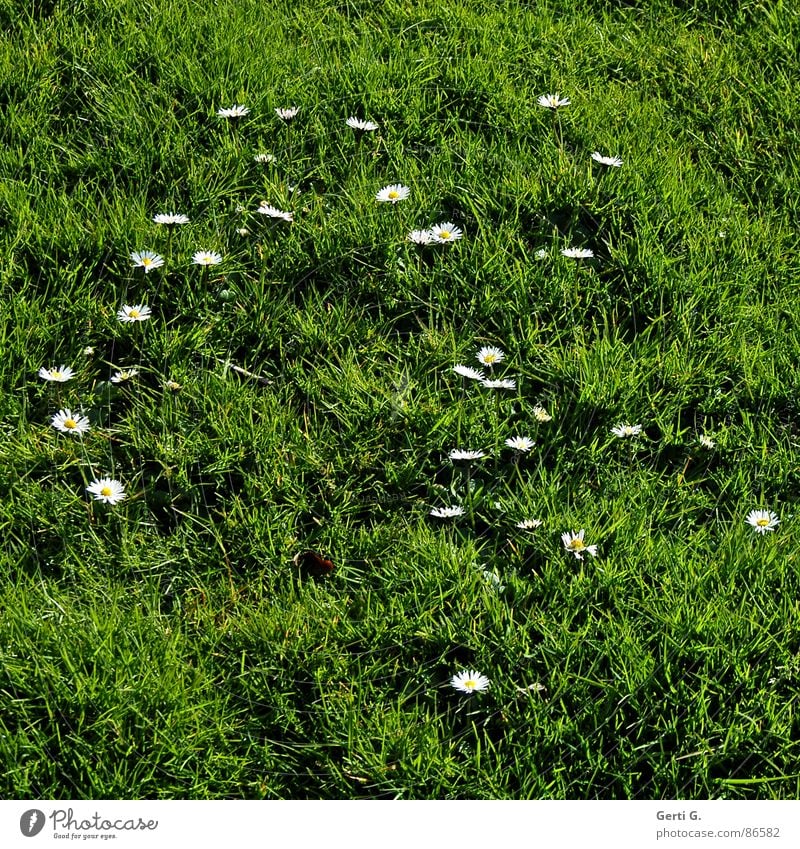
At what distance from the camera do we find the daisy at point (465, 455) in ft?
8.59

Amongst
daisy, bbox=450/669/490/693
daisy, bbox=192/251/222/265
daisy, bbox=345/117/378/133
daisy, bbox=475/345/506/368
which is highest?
daisy, bbox=345/117/378/133

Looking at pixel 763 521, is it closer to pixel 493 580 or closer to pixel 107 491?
pixel 493 580

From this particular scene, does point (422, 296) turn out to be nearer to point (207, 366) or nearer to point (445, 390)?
point (445, 390)

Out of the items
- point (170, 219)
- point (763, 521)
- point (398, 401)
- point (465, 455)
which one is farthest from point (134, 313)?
point (763, 521)

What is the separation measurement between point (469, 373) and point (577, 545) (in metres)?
0.56

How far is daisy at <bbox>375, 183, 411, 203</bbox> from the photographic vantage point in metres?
3.19

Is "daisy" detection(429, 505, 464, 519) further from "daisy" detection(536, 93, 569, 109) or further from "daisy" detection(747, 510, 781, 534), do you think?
"daisy" detection(536, 93, 569, 109)

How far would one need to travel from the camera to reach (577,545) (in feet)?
8.06

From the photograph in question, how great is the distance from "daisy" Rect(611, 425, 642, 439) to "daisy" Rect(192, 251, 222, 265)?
1.13 m

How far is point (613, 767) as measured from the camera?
2.16 m

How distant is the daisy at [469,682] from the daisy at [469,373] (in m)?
0.81

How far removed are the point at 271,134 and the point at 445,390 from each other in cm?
110
